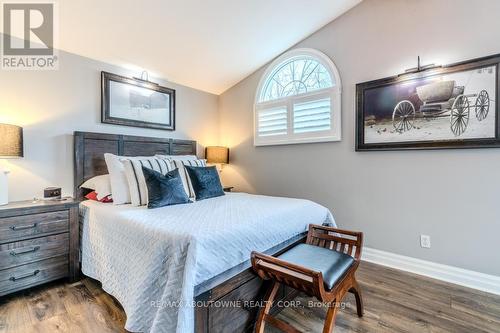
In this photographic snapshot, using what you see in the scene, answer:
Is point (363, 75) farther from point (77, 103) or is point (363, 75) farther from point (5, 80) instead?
point (5, 80)

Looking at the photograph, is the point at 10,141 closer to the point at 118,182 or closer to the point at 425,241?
the point at 118,182

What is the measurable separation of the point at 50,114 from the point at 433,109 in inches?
150

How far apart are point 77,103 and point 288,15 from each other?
2.54m

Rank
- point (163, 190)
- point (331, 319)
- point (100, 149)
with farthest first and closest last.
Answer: point (100, 149), point (163, 190), point (331, 319)

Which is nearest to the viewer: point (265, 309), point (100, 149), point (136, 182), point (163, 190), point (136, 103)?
point (265, 309)

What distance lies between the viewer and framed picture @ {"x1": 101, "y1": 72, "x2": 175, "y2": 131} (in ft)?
9.50

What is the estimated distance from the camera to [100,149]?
2811 mm

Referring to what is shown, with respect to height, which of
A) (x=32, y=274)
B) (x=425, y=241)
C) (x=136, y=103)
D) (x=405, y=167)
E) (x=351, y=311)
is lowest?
(x=351, y=311)

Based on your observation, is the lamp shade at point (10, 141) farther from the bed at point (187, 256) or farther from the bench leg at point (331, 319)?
the bench leg at point (331, 319)

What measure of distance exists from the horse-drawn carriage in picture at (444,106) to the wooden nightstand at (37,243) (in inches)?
131

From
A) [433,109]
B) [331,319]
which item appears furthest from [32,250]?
[433,109]

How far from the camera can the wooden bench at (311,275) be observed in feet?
4.37

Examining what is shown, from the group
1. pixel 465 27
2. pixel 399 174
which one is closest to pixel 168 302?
pixel 399 174

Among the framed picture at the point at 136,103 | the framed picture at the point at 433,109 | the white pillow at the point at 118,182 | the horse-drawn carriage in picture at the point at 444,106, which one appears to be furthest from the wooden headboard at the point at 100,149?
the horse-drawn carriage in picture at the point at 444,106
